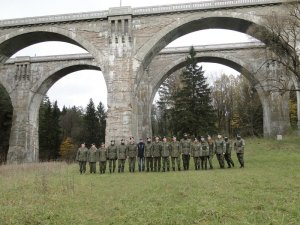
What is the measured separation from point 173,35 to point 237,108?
26.0 metres

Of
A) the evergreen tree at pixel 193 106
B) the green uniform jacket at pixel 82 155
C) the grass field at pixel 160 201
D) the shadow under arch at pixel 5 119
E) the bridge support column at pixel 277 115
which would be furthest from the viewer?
the shadow under arch at pixel 5 119

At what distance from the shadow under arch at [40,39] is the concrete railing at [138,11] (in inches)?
23.7

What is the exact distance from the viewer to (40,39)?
2502 cm

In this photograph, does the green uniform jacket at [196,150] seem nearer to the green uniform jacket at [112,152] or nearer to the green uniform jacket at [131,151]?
the green uniform jacket at [131,151]

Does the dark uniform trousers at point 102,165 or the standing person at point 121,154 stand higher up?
the standing person at point 121,154

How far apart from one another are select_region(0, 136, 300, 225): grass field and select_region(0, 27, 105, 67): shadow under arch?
1337 centimetres

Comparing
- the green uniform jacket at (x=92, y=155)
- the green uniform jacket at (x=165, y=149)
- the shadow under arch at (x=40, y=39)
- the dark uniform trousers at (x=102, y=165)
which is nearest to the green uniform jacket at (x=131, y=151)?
the dark uniform trousers at (x=102, y=165)

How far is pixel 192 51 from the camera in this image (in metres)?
31.9

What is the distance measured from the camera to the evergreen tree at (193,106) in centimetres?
3103

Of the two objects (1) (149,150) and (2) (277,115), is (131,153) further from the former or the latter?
(2) (277,115)

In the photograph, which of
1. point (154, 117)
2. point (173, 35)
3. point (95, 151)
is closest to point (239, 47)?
point (173, 35)

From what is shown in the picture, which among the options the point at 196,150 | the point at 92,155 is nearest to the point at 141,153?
the point at 92,155

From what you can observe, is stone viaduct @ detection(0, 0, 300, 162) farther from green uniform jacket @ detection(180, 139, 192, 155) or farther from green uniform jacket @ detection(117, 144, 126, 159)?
green uniform jacket @ detection(180, 139, 192, 155)

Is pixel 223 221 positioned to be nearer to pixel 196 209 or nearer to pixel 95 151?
pixel 196 209
